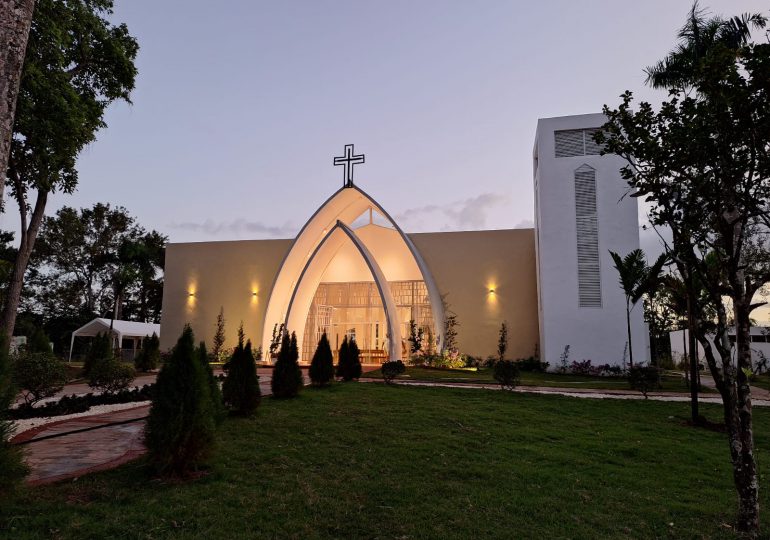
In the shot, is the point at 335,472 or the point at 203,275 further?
the point at 203,275

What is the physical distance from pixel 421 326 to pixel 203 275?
36.5 feet

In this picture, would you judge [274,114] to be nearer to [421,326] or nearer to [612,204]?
[421,326]

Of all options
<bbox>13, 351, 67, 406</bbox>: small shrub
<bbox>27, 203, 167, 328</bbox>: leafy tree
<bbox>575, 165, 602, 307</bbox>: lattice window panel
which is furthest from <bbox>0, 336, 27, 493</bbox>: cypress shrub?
<bbox>27, 203, 167, 328</bbox>: leafy tree

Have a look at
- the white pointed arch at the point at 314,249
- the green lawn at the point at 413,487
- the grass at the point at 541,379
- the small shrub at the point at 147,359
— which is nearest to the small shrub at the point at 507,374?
the grass at the point at 541,379

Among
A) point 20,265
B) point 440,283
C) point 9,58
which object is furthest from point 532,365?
point 9,58

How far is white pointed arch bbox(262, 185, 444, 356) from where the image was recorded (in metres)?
20.0

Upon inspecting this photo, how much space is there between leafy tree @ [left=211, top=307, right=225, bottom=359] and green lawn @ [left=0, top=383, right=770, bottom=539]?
1532 centimetres

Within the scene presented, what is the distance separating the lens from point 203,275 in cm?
2438

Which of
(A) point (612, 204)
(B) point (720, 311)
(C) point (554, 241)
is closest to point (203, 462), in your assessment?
(B) point (720, 311)

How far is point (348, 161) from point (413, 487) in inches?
652

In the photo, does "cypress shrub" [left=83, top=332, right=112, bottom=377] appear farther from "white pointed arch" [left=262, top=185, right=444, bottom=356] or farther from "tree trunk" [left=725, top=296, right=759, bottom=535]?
"tree trunk" [left=725, top=296, right=759, bottom=535]

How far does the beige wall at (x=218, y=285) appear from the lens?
23.5 m

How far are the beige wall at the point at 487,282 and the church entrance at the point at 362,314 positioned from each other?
1.40 metres

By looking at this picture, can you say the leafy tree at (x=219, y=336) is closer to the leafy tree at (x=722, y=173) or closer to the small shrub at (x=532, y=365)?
A: the small shrub at (x=532, y=365)
